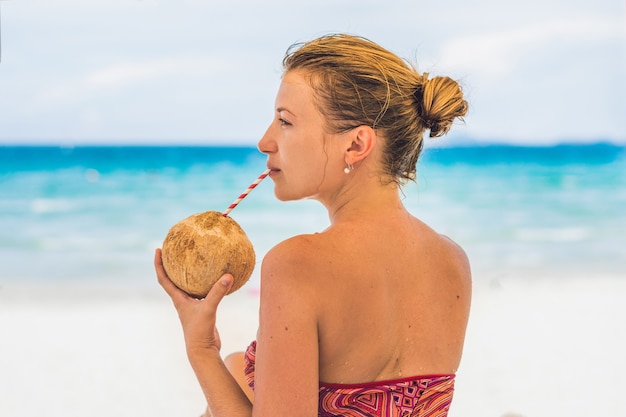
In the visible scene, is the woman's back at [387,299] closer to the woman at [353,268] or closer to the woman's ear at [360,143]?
the woman at [353,268]

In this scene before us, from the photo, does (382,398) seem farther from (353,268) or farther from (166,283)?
(166,283)

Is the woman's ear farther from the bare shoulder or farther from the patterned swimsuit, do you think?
the patterned swimsuit

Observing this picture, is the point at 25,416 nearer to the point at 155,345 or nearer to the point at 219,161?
the point at 155,345

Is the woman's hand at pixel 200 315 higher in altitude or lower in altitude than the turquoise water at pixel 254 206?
lower

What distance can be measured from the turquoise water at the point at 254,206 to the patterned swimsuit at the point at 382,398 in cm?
553

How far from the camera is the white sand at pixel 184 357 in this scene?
143 inches

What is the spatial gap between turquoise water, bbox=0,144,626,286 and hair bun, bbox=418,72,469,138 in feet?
18.2

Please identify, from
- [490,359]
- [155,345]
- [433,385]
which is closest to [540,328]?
[490,359]

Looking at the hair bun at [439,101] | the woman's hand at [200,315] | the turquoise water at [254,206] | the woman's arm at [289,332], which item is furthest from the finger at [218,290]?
the turquoise water at [254,206]

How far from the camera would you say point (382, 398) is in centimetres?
149

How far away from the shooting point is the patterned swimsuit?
1475 millimetres

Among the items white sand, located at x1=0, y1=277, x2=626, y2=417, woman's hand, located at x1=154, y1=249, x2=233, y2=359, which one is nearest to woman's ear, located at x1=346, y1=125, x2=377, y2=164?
woman's hand, located at x1=154, y1=249, x2=233, y2=359

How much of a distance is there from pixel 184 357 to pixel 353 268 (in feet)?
9.96

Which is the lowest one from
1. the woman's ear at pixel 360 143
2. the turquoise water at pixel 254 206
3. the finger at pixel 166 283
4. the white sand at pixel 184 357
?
the finger at pixel 166 283
